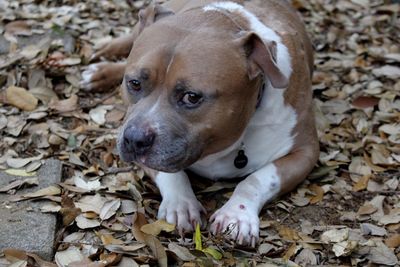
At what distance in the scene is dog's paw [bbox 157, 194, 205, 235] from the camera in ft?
10.8

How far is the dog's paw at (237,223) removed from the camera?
3.22m

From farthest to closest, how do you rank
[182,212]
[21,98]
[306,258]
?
[21,98] → [182,212] → [306,258]

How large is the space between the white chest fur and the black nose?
0.51 m

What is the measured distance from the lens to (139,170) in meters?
3.78

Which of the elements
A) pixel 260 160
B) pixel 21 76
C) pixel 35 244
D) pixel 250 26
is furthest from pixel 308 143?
pixel 21 76

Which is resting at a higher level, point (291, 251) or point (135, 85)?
point (135, 85)

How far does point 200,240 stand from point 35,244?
0.72 m

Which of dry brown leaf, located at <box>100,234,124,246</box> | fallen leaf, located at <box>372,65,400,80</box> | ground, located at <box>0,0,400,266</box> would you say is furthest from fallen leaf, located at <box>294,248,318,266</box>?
fallen leaf, located at <box>372,65,400,80</box>

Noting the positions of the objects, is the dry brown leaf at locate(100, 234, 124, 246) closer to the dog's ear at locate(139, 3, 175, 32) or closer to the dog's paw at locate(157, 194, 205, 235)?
the dog's paw at locate(157, 194, 205, 235)

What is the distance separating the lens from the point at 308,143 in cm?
379

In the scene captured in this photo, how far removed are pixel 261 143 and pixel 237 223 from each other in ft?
1.73

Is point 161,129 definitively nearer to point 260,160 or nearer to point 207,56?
point 207,56

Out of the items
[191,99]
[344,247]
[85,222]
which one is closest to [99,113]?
[85,222]

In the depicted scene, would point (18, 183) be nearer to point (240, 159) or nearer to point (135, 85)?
point (135, 85)
